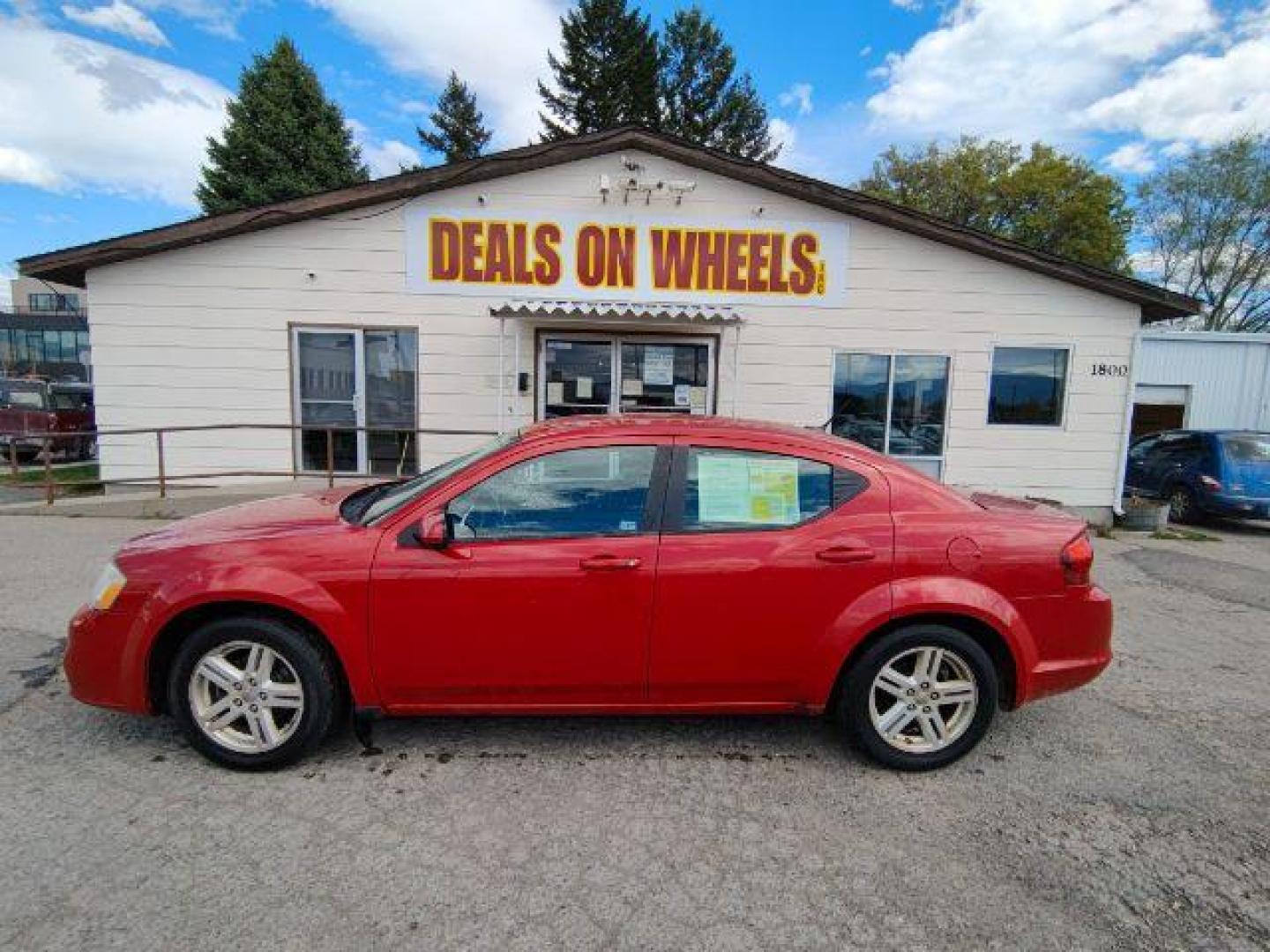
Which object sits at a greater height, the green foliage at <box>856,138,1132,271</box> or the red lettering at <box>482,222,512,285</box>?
the green foliage at <box>856,138,1132,271</box>

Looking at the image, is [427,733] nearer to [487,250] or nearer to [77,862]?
[77,862]

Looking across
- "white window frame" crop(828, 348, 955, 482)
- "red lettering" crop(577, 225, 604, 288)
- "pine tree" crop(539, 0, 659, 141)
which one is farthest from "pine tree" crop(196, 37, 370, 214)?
"white window frame" crop(828, 348, 955, 482)

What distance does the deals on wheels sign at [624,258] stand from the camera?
856 cm

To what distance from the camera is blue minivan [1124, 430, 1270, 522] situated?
9.75 m

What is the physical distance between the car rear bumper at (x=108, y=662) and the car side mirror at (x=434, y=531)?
4.09 feet

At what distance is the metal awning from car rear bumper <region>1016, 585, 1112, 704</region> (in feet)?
18.4

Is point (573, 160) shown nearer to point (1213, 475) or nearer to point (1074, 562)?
point (1074, 562)

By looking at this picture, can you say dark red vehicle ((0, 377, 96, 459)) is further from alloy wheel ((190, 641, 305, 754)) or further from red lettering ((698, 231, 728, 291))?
alloy wheel ((190, 641, 305, 754))

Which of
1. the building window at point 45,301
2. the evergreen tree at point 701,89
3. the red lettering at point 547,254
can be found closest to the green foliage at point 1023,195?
the evergreen tree at point 701,89

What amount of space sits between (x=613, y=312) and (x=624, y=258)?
1049mm

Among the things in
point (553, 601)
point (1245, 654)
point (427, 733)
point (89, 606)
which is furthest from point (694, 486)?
point (1245, 654)

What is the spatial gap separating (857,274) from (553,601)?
24.6ft

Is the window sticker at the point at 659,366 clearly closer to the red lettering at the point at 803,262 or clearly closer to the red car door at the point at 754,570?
the red lettering at the point at 803,262

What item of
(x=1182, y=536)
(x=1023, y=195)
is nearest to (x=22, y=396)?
(x=1182, y=536)
